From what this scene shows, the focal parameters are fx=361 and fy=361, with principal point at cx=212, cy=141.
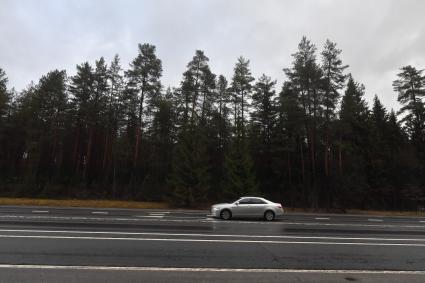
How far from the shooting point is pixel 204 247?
10.8 m

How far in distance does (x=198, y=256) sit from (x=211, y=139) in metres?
37.9

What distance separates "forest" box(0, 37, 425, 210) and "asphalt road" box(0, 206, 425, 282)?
76.4 feet

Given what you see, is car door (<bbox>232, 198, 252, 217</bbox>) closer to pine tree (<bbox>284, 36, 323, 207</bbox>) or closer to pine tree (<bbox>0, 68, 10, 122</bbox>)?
pine tree (<bbox>284, 36, 323, 207</bbox>)

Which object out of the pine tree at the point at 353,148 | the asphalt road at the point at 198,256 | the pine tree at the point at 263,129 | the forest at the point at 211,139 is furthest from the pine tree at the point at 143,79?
the asphalt road at the point at 198,256

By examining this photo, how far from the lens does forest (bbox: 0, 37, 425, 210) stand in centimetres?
3934

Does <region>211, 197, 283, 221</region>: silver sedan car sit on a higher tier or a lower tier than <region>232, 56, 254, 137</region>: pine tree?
lower

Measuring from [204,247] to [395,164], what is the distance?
1732 inches

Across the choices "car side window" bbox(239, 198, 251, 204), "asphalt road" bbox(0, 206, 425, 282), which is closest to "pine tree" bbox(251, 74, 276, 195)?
"car side window" bbox(239, 198, 251, 204)

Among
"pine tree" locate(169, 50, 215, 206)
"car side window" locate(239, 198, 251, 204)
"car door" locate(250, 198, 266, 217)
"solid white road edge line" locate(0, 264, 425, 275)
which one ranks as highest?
"pine tree" locate(169, 50, 215, 206)

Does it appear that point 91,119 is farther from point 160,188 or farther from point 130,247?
point 130,247

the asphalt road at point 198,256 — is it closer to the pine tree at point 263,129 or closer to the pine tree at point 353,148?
the pine tree at point 353,148

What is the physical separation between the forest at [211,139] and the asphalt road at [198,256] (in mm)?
23279

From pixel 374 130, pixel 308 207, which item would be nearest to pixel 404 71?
pixel 374 130

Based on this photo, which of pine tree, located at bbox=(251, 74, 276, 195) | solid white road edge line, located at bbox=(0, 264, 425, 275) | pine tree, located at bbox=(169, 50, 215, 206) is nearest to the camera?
solid white road edge line, located at bbox=(0, 264, 425, 275)
